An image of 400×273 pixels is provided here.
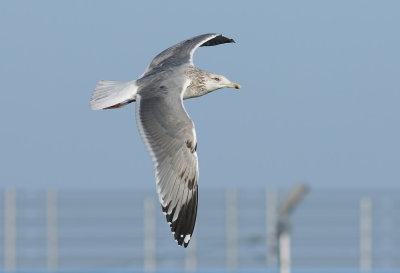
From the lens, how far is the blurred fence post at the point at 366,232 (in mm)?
11164

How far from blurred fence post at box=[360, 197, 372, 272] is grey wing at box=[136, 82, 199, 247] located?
23.9 ft

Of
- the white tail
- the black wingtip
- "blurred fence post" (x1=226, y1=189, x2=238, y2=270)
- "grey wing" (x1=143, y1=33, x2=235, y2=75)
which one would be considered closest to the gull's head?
"grey wing" (x1=143, y1=33, x2=235, y2=75)

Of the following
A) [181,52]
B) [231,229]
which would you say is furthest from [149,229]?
[181,52]

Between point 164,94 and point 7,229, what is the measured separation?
745 centimetres

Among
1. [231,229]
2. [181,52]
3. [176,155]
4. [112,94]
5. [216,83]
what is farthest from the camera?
[231,229]

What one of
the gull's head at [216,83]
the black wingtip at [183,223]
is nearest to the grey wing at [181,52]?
the gull's head at [216,83]

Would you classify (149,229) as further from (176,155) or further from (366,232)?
(176,155)

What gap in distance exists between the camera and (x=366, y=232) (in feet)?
37.0

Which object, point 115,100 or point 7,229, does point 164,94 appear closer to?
point 115,100

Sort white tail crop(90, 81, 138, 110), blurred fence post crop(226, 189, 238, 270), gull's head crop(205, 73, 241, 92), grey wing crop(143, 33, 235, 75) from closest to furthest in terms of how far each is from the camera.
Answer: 1. white tail crop(90, 81, 138, 110)
2. gull's head crop(205, 73, 241, 92)
3. grey wing crop(143, 33, 235, 75)
4. blurred fence post crop(226, 189, 238, 270)

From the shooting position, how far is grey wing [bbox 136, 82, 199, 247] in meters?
4.14

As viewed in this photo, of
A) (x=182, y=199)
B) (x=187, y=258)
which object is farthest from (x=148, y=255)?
(x=182, y=199)

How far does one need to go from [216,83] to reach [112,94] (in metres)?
0.70

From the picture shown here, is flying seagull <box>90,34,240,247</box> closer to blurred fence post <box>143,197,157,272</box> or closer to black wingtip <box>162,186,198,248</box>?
black wingtip <box>162,186,198,248</box>
